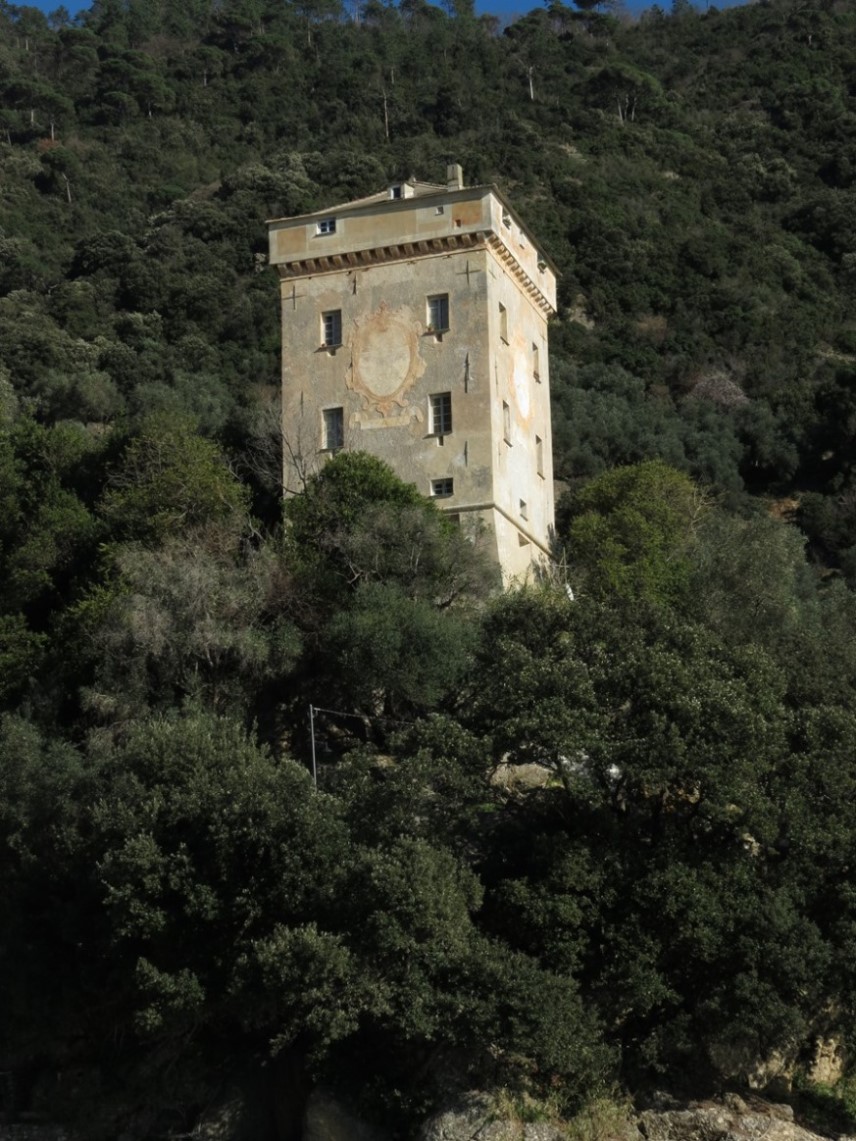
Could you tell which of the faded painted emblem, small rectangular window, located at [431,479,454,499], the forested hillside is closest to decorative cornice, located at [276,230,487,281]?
the faded painted emblem

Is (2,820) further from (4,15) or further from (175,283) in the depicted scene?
(4,15)

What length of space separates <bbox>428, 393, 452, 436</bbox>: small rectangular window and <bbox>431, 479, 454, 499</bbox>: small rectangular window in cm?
106

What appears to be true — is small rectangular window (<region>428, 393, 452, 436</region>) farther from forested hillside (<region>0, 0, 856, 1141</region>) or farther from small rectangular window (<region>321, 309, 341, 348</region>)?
forested hillside (<region>0, 0, 856, 1141</region>)

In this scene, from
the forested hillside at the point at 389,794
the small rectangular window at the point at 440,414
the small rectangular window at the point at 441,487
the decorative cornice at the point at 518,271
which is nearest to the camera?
the forested hillside at the point at 389,794

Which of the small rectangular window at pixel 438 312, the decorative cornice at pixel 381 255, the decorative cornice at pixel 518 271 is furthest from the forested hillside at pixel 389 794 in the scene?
the decorative cornice at pixel 518 271

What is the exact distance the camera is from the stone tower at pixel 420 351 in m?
40.6

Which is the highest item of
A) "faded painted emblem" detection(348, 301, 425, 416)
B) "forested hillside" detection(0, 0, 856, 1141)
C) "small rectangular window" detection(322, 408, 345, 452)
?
"faded painted emblem" detection(348, 301, 425, 416)

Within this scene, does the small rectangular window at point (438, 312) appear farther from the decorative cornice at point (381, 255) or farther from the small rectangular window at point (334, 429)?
the small rectangular window at point (334, 429)

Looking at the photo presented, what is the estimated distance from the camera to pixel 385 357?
41375 mm

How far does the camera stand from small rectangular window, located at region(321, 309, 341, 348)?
42031 mm

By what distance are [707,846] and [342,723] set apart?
8662 mm

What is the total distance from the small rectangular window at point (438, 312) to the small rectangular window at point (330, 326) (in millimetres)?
2148

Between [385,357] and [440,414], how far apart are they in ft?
6.07

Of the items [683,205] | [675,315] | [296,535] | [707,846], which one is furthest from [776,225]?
[707,846]
